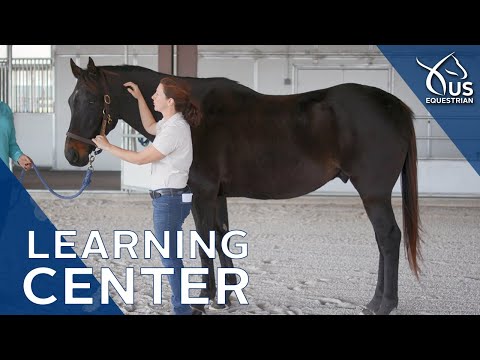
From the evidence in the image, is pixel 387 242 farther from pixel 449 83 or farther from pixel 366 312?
pixel 449 83

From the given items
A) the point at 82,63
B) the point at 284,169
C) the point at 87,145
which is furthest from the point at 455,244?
the point at 82,63

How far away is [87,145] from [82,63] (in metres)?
9.97

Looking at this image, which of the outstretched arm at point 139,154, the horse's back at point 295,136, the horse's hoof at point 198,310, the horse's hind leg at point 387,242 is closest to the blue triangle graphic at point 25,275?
the horse's hoof at point 198,310

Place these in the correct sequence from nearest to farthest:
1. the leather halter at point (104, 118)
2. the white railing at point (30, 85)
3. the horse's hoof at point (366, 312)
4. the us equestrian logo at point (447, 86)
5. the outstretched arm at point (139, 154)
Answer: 1. the outstretched arm at point (139, 154)
2. the leather halter at point (104, 118)
3. the horse's hoof at point (366, 312)
4. the us equestrian logo at point (447, 86)
5. the white railing at point (30, 85)

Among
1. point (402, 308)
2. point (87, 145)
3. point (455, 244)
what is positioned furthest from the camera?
point (455, 244)

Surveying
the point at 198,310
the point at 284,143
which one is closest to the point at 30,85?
the point at 284,143

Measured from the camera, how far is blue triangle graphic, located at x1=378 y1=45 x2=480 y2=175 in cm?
912

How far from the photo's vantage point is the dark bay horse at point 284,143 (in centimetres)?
364

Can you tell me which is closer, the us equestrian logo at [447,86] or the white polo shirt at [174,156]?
the white polo shirt at [174,156]

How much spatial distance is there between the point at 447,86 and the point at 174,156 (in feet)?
22.5

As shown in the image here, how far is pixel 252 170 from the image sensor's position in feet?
12.4

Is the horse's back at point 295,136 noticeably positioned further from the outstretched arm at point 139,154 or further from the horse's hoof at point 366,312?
the horse's hoof at point 366,312

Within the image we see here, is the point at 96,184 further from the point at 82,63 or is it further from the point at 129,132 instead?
the point at 82,63

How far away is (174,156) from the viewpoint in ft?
10.5
